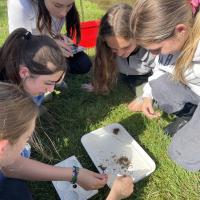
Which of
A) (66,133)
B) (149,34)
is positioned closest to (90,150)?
(66,133)

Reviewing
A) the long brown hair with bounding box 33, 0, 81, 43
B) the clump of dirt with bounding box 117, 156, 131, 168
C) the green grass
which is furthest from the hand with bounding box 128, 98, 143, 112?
the long brown hair with bounding box 33, 0, 81, 43

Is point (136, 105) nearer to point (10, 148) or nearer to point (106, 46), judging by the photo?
point (106, 46)

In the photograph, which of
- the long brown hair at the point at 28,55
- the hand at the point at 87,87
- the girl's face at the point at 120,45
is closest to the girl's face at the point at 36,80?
the long brown hair at the point at 28,55

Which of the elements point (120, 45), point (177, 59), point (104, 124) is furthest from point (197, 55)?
point (104, 124)

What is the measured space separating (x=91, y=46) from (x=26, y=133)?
Answer: 1953 millimetres

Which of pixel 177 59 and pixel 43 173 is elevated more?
pixel 177 59

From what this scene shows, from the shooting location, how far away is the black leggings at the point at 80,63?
2674mm

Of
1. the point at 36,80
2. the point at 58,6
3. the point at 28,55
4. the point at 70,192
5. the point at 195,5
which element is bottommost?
the point at 70,192

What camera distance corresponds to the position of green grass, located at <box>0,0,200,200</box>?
73.1 inches

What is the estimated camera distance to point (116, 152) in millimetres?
2086

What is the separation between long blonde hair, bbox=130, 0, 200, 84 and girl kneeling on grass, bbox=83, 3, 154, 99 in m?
0.27

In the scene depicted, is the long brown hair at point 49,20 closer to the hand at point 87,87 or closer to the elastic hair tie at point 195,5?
the hand at point 87,87

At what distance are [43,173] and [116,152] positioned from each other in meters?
0.56

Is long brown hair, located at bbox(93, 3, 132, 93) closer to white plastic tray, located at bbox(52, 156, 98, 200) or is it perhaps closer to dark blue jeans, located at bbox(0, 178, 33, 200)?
white plastic tray, located at bbox(52, 156, 98, 200)
